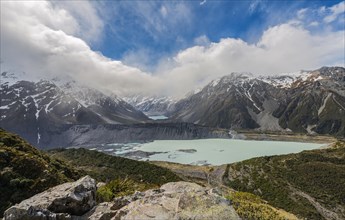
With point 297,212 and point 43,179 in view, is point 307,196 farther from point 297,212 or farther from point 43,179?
point 43,179

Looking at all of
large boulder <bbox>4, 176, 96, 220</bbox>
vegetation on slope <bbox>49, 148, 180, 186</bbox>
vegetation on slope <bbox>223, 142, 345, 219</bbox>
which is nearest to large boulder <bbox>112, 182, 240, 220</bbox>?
large boulder <bbox>4, 176, 96, 220</bbox>

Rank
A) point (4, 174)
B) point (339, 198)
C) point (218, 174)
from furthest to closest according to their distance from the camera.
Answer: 1. point (218, 174)
2. point (339, 198)
3. point (4, 174)

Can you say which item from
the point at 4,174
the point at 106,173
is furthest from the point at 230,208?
the point at 106,173

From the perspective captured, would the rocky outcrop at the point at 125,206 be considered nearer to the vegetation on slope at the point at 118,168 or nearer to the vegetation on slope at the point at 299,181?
the vegetation on slope at the point at 299,181

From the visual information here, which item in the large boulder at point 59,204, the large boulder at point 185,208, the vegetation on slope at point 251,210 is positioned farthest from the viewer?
the vegetation on slope at point 251,210

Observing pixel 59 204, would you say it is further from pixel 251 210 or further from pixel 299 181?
pixel 299 181

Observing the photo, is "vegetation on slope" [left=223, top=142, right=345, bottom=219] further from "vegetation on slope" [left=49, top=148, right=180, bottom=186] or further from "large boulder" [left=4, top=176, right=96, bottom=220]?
"large boulder" [left=4, top=176, right=96, bottom=220]

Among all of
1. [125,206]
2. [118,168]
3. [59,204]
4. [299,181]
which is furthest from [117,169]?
[125,206]

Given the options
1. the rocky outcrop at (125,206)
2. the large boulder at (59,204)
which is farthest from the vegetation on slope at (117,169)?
the rocky outcrop at (125,206)
